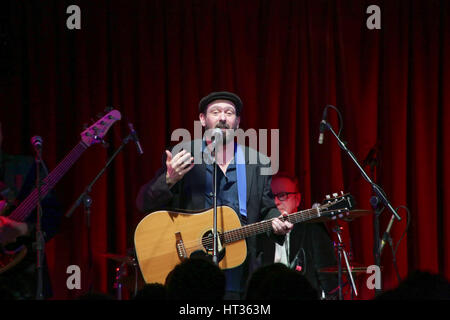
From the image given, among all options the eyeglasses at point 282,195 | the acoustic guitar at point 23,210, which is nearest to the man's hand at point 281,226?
the eyeglasses at point 282,195

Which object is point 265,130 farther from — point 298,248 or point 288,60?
point 298,248

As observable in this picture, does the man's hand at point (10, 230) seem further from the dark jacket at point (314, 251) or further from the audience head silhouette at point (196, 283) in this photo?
the dark jacket at point (314, 251)

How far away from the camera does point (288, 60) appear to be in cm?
570

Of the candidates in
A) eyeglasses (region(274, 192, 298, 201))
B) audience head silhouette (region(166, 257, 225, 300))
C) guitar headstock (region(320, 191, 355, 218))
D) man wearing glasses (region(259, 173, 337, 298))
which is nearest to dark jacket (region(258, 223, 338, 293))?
man wearing glasses (region(259, 173, 337, 298))

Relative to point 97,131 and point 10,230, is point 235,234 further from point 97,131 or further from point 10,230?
point 10,230

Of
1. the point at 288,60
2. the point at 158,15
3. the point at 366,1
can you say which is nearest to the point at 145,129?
the point at 158,15

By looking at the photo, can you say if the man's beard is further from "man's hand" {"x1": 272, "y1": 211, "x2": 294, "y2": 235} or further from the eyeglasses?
the eyeglasses

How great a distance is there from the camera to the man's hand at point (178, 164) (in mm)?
3611

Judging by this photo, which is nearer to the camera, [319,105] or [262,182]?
[262,182]

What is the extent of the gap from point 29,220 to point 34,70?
2.10m

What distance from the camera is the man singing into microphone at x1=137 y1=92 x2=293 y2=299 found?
148 inches

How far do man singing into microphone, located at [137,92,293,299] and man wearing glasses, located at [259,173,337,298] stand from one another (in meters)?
1.14

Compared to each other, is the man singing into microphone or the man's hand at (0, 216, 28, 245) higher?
the man singing into microphone
